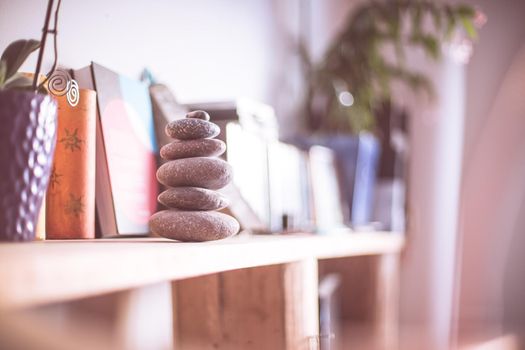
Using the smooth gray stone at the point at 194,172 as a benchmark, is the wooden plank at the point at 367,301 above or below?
below

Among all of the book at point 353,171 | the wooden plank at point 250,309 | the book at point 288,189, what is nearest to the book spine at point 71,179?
the wooden plank at point 250,309

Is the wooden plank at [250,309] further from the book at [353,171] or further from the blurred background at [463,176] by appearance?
the blurred background at [463,176]

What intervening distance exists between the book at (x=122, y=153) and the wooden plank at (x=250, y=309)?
204mm

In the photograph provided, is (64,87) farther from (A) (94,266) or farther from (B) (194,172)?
(A) (94,266)

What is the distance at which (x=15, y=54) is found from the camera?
72 centimetres

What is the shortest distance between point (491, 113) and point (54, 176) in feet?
7.62

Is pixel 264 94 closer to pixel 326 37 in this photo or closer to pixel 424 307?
pixel 326 37

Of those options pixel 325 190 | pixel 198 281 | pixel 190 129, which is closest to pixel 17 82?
pixel 190 129

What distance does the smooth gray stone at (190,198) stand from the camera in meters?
0.83

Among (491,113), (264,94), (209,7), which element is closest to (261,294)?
(209,7)

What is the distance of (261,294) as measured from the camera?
108cm

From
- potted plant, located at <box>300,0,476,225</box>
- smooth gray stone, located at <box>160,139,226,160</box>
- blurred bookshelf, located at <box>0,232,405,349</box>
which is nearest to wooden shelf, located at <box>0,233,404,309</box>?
blurred bookshelf, located at <box>0,232,405,349</box>

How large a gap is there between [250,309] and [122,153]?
385mm

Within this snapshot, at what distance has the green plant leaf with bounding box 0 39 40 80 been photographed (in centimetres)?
71
